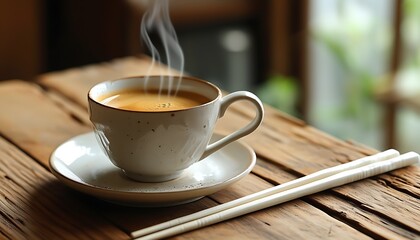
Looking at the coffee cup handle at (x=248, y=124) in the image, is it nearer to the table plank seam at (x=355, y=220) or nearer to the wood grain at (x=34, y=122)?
the table plank seam at (x=355, y=220)

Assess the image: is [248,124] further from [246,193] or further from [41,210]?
[41,210]

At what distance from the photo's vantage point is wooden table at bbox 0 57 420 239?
32.0 inches

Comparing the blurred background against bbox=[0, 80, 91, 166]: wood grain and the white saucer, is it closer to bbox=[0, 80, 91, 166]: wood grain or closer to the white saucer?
bbox=[0, 80, 91, 166]: wood grain

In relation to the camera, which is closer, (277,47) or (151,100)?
(151,100)

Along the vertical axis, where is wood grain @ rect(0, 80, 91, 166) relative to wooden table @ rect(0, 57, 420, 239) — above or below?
below

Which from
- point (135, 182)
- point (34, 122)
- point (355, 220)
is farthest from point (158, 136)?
point (34, 122)

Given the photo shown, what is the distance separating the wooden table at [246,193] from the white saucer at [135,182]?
0.8 inches

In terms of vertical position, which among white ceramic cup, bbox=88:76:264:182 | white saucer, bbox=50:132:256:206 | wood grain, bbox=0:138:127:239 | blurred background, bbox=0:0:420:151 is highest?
white ceramic cup, bbox=88:76:264:182

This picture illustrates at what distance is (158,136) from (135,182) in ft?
0.27

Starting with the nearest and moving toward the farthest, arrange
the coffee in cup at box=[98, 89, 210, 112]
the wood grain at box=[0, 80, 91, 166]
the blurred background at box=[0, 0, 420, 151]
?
the coffee in cup at box=[98, 89, 210, 112] < the wood grain at box=[0, 80, 91, 166] < the blurred background at box=[0, 0, 420, 151]

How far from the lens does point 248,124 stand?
2.94 ft

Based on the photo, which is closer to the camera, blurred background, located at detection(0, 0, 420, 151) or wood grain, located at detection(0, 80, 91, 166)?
wood grain, located at detection(0, 80, 91, 166)

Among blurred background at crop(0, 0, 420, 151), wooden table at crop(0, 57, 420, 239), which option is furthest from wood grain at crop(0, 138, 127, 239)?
blurred background at crop(0, 0, 420, 151)

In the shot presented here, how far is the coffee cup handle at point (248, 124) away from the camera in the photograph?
885 millimetres
